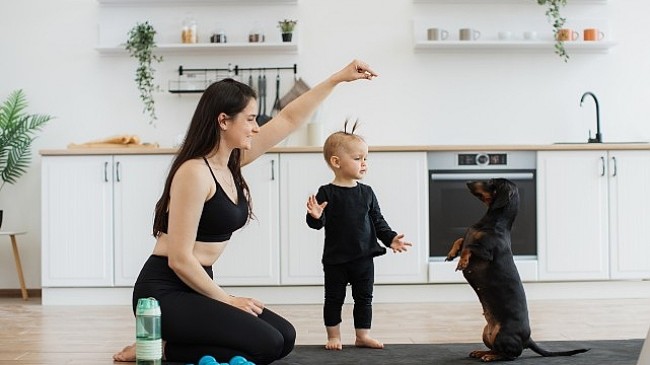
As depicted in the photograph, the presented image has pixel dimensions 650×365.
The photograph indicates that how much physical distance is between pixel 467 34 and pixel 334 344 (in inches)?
107

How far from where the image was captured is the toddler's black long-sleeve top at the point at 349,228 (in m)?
3.57

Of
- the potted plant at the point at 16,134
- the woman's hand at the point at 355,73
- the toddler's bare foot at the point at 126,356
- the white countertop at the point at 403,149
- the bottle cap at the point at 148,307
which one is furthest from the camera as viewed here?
the potted plant at the point at 16,134

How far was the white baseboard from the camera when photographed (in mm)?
5203

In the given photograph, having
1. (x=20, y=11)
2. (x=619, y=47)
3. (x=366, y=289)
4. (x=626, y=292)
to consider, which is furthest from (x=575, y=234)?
(x=20, y=11)

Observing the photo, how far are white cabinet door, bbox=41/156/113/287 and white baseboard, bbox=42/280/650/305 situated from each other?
0.07 metres

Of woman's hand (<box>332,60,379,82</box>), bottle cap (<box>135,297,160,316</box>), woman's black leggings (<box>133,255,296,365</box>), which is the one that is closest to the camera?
bottle cap (<box>135,297,160,316</box>)

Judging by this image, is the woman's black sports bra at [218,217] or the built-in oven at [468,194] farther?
the built-in oven at [468,194]

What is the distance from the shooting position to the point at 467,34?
5648 mm

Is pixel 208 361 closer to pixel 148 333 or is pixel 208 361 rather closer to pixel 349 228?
pixel 148 333

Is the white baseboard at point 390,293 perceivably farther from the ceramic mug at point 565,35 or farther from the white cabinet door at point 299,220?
the ceramic mug at point 565,35

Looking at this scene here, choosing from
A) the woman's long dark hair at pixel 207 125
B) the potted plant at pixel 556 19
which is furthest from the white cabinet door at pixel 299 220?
the woman's long dark hair at pixel 207 125

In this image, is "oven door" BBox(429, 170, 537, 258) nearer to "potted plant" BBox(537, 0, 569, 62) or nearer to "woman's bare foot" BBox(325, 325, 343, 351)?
"potted plant" BBox(537, 0, 569, 62)

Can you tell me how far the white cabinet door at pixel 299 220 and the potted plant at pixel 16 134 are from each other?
1.62 metres

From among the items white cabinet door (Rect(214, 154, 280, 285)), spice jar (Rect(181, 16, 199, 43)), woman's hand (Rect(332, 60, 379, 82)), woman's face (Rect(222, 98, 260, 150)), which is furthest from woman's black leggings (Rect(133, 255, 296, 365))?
spice jar (Rect(181, 16, 199, 43))
